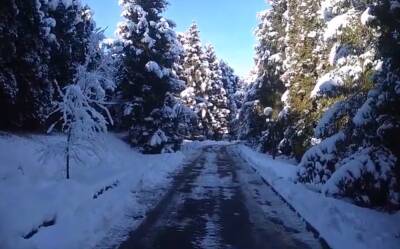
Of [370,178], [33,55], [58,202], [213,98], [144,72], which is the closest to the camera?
[58,202]

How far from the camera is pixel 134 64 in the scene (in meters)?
33.5

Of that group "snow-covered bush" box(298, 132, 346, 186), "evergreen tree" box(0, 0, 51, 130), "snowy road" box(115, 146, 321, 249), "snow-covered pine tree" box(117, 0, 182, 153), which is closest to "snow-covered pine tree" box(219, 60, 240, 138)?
"snow-covered pine tree" box(117, 0, 182, 153)

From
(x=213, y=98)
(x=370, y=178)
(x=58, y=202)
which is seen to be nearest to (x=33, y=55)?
(x=58, y=202)

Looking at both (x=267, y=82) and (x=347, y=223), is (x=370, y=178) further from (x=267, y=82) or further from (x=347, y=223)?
(x=267, y=82)

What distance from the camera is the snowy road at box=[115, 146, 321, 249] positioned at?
9.23 meters

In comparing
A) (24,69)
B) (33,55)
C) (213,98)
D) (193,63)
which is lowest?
(24,69)

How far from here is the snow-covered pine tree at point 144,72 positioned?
33188 millimetres

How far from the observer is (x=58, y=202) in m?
9.73

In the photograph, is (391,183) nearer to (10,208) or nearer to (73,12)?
(10,208)

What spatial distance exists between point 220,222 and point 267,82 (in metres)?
30.5

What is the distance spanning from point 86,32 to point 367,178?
20980 millimetres

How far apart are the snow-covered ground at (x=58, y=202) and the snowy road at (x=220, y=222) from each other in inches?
30.5

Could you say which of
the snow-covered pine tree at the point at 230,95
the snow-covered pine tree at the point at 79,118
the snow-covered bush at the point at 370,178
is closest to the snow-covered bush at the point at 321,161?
the snow-covered bush at the point at 370,178

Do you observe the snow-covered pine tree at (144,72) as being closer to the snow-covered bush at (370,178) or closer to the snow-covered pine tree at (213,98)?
the snow-covered bush at (370,178)
